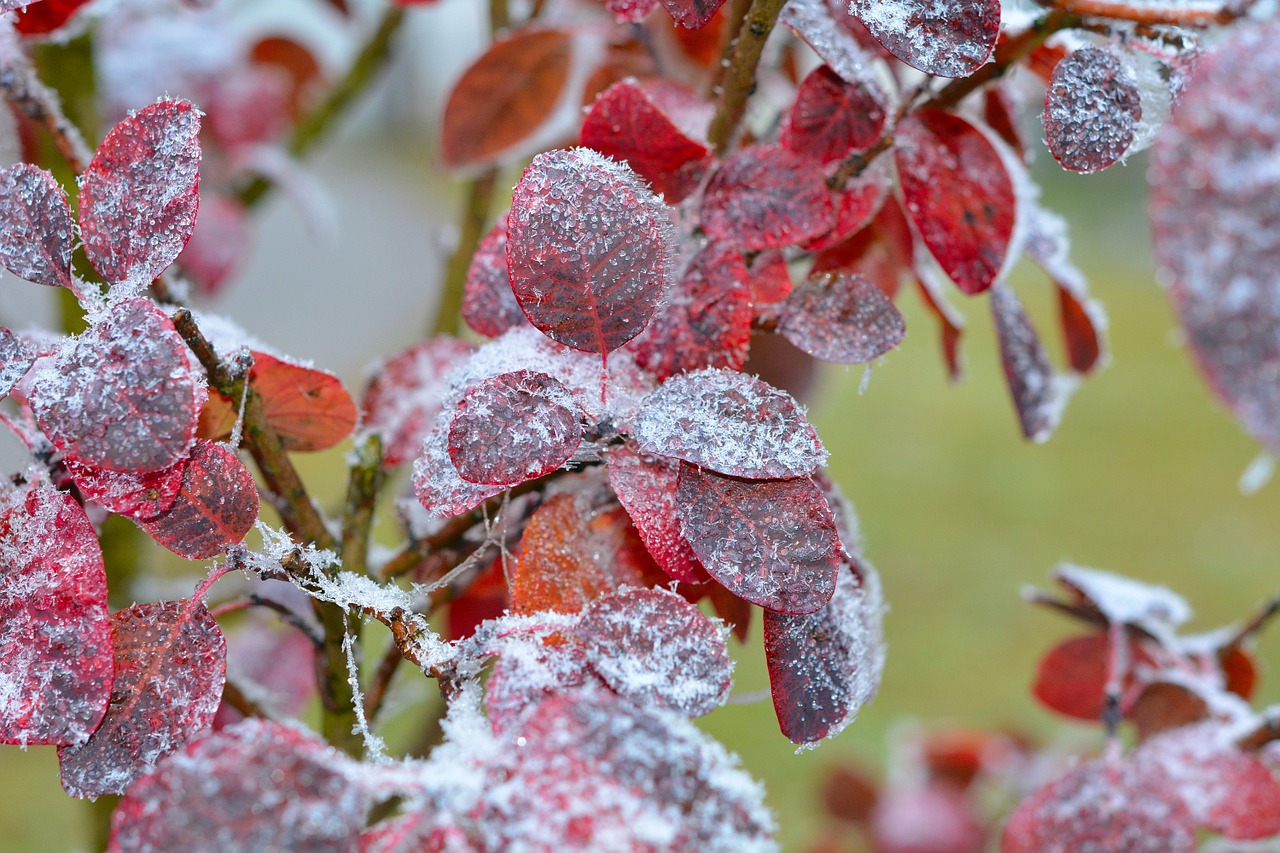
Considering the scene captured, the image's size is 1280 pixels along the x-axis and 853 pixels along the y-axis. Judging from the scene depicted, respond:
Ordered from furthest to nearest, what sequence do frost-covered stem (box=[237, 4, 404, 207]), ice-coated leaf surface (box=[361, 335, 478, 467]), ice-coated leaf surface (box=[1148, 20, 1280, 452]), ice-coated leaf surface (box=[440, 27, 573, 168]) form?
frost-covered stem (box=[237, 4, 404, 207])
ice-coated leaf surface (box=[440, 27, 573, 168])
ice-coated leaf surface (box=[361, 335, 478, 467])
ice-coated leaf surface (box=[1148, 20, 1280, 452])

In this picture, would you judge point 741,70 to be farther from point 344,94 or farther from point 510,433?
point 344,94

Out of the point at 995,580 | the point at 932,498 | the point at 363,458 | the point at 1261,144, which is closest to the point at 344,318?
the point at 932,498

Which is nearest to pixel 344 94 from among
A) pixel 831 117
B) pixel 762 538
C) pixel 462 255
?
pixel 462 255

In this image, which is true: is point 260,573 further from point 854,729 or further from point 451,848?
point 854,729

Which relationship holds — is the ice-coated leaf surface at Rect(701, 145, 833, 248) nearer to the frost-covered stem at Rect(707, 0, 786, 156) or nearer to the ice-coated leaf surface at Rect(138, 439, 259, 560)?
the frost-covered stem at Rect(707, 0, 786, 156)

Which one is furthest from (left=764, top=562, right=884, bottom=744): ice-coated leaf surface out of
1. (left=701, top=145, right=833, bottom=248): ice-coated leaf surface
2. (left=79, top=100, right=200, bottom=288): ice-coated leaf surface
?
(left=79, top=100, right=200, bottom=288): ice-coated leaf surface

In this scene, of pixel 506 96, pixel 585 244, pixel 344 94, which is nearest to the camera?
pixel 585 244
